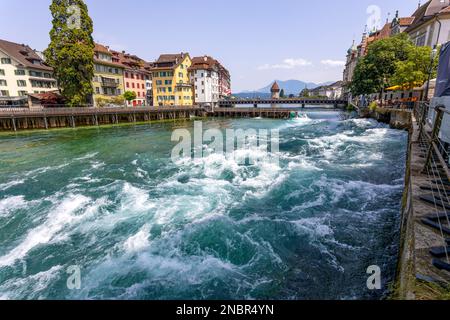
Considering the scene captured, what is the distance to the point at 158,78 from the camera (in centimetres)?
7131

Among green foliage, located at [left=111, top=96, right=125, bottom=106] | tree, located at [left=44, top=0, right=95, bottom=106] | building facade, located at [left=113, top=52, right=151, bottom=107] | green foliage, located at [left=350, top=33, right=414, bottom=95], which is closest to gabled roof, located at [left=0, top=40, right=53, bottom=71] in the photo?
tree, located at [left=44, top=0, right=95, bottom=106]

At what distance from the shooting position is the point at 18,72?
166 ft

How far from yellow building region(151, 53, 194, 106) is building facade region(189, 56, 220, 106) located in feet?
13.8

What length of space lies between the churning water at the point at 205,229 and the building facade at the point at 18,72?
50.7m

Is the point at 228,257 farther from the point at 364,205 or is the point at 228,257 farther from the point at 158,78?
the point at 158,78

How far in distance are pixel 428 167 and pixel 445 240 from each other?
4.29m

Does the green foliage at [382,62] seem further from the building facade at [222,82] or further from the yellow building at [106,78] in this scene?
the building facade at [222,82]

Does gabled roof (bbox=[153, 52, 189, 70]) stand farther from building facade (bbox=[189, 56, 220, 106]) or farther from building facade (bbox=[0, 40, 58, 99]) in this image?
building facade (bbox=[0, 40, 58, 99])

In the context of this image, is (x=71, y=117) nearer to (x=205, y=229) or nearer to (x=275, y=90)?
(x=205, y=229)

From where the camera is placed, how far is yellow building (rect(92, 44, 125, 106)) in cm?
5419

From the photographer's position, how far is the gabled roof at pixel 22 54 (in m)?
50.3

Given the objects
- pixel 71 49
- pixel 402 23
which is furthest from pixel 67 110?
pixel 402 23

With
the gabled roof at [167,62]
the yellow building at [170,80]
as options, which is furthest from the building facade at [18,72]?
the gabled roof at [167,62]

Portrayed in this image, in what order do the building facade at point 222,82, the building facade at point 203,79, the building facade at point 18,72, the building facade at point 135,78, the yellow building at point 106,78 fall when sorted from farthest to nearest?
the building facade at point 222,82 < the building facade at point 203,79 < the building facade at point 135,78 < the yellow building at point 106,78 < the building facade at point 18,72
